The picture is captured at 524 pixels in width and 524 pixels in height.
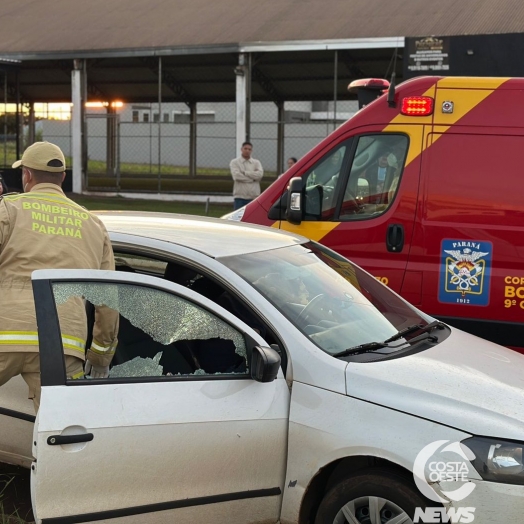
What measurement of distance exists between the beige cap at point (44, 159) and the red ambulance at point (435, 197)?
113 inches

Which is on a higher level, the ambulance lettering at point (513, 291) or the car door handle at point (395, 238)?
the car door handle at point (395, 238)

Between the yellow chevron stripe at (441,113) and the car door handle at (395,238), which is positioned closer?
the yellow chevron stripe at (441,113)

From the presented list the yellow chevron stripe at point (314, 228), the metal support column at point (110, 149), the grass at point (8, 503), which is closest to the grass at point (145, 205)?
the metal support column at point (110, 149)

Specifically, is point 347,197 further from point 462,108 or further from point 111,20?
point 111,20

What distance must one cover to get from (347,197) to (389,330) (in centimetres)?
257

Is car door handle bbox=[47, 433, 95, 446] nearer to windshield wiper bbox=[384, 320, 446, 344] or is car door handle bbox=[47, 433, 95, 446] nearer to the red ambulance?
windshield wiper bbox=[384, 320, 446, 344]

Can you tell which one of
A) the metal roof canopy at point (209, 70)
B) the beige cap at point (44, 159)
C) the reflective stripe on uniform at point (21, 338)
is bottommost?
the reflective stripe on uniform at point (21, 338)

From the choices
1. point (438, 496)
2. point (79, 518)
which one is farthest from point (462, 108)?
point (79, 518)

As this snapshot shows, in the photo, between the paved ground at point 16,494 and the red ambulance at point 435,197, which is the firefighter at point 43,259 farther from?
the red ambulance at point 435,197

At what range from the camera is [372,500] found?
326cm

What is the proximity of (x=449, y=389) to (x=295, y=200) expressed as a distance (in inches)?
132

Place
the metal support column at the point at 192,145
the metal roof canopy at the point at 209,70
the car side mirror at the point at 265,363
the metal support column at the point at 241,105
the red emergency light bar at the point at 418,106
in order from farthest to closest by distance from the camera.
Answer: the metal support column at the point at 192,145 → the metal support column at the point at 241,105 → the metal roof canopy at the point at 209,70 → the red emergency light bar at the point at 418,106 → the car side mirror at the point at 265,363

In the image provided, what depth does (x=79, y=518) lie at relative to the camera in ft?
10.7

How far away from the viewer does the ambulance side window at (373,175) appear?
6.32 metres
